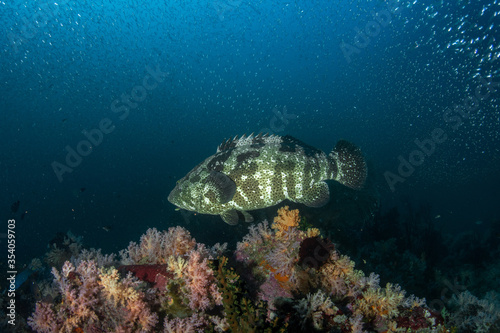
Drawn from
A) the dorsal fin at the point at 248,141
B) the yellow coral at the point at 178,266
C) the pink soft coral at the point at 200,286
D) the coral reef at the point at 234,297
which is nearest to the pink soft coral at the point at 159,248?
the coral reef at the point at 234,297

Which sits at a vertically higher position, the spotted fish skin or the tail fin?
the spotted fish skin

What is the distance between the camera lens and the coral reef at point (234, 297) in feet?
8.91

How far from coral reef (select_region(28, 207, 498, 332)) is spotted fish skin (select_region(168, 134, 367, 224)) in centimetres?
127

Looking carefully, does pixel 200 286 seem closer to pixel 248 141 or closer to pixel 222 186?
pixel 222 186

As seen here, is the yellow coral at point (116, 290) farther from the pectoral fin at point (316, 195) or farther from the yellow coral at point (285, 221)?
the pectoral fin at point (316, 195)

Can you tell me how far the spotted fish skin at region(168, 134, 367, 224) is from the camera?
197 inches

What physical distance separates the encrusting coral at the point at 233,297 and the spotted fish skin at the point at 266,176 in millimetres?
1323

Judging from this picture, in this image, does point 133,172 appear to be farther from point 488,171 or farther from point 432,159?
point 488,171

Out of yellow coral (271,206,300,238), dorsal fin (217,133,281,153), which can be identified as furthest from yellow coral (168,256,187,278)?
dorsal fin (217,133,281,153)

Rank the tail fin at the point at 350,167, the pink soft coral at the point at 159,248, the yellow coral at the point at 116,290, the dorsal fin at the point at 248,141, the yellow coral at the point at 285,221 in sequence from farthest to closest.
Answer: the dorsal fin at the point at 248,141, the tail fin at the point at 350,167, the yellow coral at the point at 285,221, the pink soft coral at the point at 159,248, the yellow coral at the point at 116,290

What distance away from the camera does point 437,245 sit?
38.3 ft

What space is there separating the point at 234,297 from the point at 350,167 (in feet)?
13.2

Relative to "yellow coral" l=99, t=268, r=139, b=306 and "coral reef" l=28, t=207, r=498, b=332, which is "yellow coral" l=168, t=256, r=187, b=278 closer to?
"coral reef" l=28, t=207, r=498, b=332

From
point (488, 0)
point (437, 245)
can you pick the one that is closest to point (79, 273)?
point (437, 245)
